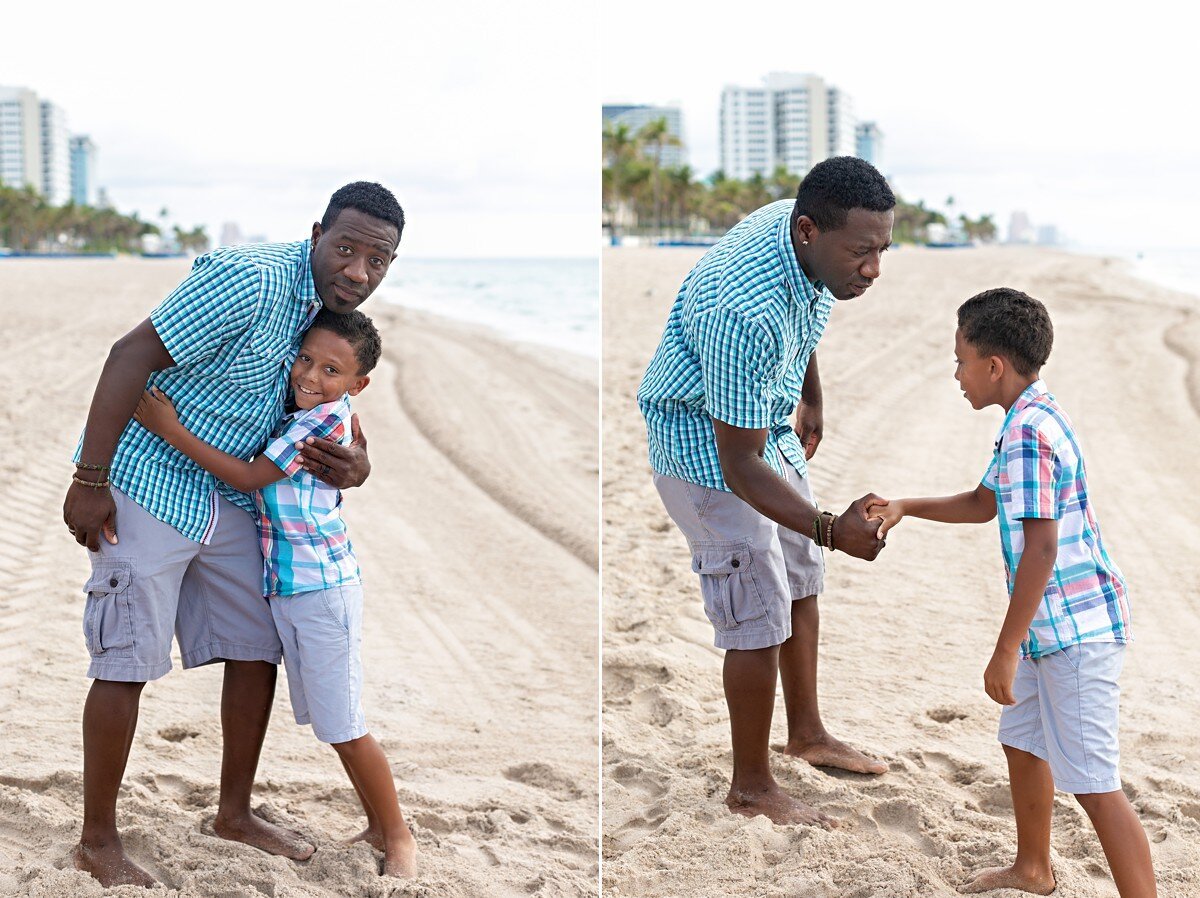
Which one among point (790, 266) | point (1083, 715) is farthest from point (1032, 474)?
point (790, 266)

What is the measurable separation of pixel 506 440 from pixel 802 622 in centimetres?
612

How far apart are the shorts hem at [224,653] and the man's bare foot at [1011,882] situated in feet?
6.68

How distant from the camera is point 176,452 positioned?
3.04m

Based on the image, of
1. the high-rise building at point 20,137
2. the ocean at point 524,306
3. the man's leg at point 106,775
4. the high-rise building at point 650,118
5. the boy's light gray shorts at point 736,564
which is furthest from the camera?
the high-rise building at point 20,137

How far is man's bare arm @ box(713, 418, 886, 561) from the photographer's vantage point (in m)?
3.06

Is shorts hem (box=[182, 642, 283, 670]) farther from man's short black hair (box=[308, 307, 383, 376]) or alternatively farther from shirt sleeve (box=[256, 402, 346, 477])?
man's short black hair (box=[308, 307, 383, 376])

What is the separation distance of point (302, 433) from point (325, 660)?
62 centimetres

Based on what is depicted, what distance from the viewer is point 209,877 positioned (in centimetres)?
304

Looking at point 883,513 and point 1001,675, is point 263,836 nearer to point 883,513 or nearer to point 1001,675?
point 883,513

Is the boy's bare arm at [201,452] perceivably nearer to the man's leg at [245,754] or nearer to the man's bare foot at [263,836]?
the man's leg at [245,754]

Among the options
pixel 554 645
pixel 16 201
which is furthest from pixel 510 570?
pixel 16 201

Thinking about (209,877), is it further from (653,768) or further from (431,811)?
(653,768)

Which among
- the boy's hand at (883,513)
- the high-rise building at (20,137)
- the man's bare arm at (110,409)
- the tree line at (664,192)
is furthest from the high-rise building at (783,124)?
the man's bare arm at (110,409)

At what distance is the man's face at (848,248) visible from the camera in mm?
3035
